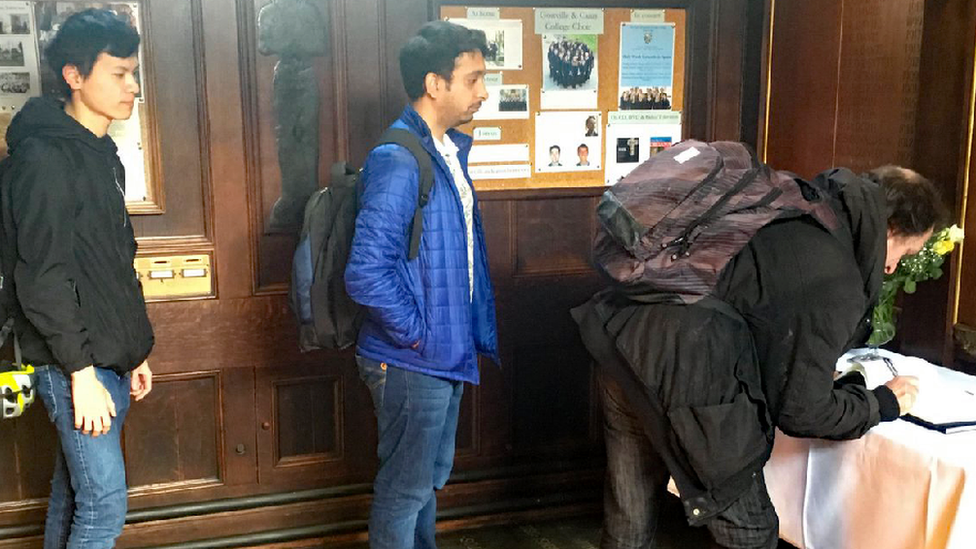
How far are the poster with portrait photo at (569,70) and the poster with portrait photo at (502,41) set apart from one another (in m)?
0.09

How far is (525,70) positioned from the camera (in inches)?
116

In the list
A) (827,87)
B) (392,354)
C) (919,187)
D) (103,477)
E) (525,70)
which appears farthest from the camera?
(525,70)

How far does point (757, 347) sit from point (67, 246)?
54.1 inches

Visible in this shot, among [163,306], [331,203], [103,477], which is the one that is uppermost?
[331,203]

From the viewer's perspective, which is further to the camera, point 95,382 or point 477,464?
point 477,464

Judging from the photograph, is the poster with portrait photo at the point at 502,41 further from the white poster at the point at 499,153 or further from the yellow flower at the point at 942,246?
the yellow flower at the point at 942,246

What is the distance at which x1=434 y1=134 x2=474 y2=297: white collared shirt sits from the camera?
7.35 feet

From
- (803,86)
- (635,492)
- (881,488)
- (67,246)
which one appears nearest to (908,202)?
(881,488)

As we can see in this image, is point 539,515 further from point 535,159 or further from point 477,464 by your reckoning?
point 535,159

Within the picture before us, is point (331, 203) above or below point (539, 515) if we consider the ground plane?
above

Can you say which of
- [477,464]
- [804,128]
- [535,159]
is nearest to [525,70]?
[535,159]

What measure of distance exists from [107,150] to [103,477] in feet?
2.35

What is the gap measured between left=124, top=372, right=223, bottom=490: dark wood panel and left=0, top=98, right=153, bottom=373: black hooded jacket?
76 centimetres

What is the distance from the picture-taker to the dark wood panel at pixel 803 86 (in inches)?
109
